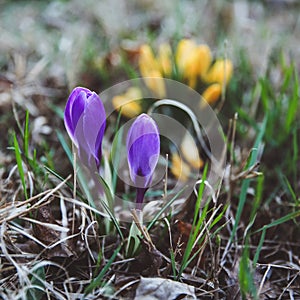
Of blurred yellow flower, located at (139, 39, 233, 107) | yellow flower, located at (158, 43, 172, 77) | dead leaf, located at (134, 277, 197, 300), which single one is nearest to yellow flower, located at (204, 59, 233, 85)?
blurred yellow flower, located at (139, 39, 233, 107)

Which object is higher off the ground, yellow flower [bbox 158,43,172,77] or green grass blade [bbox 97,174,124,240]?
yellow flower [bbox 158,43,172,77]

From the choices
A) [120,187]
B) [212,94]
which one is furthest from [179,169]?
[212,94]

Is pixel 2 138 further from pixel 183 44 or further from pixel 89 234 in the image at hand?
pixel 183 44

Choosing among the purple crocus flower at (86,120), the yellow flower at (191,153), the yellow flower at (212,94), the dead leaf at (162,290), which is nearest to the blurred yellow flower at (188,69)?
the yellow flower at (212,94)

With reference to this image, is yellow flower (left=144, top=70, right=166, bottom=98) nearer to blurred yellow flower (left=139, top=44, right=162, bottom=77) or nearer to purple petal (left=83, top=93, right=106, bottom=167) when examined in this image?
blurred yellow flower (left=139, top=44, right=162, bottom=77)

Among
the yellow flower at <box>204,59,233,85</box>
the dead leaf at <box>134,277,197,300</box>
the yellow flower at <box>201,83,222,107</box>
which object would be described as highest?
the yellow flower at <box>204,59,233,85</box>

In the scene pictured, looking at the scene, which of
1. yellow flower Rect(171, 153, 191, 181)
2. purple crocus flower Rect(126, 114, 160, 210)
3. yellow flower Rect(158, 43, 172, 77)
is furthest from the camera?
yellow flower Rect(158, 43, 172, 77)

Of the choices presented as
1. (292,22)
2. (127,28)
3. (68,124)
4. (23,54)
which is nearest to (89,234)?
(68,124)

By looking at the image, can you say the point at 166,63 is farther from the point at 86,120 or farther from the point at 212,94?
the point at 86,120
